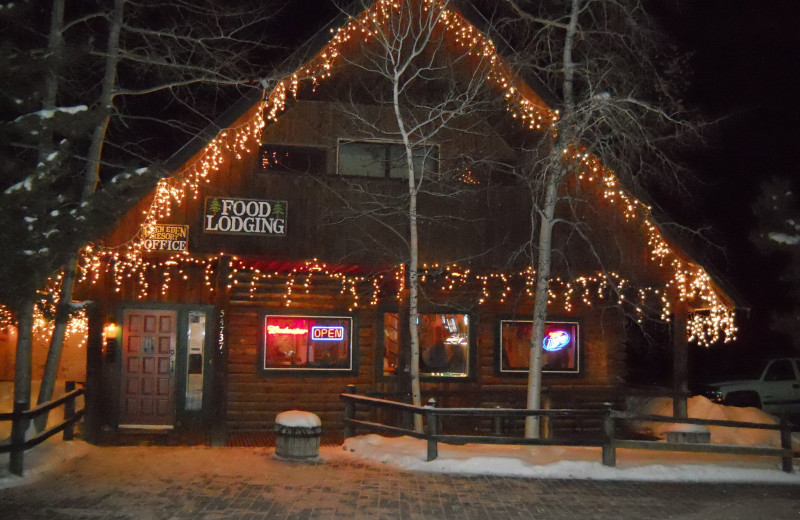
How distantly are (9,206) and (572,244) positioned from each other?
984 cm

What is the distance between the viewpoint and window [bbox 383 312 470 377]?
15.9m

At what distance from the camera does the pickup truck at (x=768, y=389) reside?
66.8 ft

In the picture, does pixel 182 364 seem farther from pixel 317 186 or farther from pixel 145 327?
pixel 317 186

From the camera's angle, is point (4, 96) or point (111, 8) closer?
point (4, 96)

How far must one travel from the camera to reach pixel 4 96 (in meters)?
10.4

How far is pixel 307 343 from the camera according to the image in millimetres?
15500

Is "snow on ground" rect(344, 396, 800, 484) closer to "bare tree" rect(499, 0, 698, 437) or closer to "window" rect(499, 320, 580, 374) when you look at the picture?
"bare tree" rect(499, 0, 698, 437)

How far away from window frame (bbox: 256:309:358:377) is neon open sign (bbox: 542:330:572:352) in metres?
4.05

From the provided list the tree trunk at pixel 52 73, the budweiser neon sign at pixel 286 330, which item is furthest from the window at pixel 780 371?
the tree trunk at pixel 52 73

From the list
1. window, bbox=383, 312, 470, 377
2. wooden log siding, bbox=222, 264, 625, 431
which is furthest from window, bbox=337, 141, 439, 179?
window, bbox=383, 312, 470, 377

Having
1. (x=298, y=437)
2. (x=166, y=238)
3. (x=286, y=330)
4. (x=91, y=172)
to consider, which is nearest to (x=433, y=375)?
(x=286, y=330)

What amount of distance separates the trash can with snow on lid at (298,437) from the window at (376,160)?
519 centimetres

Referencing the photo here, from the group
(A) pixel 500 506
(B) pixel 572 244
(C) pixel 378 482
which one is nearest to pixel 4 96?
(C) pixel 378 482

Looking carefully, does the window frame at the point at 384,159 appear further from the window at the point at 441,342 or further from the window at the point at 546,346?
the window at the point at 546,346
